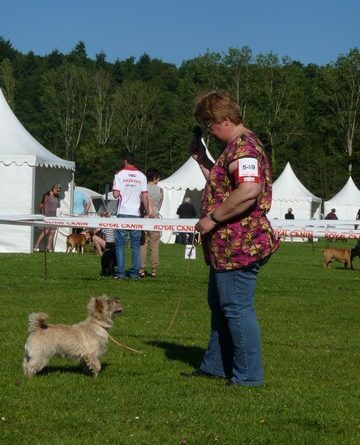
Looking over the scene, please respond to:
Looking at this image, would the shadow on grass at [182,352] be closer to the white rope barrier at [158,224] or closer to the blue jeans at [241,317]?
the blue jeans at [241,317]

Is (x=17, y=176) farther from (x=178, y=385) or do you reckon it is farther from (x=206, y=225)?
(x=206, y=225)

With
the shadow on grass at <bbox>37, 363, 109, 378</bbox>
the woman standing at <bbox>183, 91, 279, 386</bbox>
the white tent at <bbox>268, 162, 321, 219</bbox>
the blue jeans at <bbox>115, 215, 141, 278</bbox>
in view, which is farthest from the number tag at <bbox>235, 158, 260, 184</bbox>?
the white tent at <bbox>268, 162, 321, 219</bbox>

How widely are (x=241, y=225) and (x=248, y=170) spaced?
0.35m

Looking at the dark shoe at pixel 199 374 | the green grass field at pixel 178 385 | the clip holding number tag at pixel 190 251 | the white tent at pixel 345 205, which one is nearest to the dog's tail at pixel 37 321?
the green grass field at pixel 178 385

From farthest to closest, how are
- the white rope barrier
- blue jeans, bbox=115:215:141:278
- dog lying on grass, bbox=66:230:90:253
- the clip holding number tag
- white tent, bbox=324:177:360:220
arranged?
1. white tent, bbox=324:177:360:220
2. dog lying on grass, bbox=66:230:90:253
3. blue jeans, bbox=115:215:141:278
4. the white rope barrier
5. the clip holding number tag

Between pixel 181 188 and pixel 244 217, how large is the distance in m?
29.4

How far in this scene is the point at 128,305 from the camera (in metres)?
10.5

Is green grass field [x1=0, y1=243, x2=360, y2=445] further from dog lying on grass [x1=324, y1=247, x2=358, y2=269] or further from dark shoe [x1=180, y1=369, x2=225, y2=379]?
dog lying on grass [x1=324, y1=247, x2=358, y2=269]

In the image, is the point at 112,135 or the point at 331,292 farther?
the point at 112,135

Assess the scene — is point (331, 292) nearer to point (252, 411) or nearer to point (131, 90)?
point (252, 411)

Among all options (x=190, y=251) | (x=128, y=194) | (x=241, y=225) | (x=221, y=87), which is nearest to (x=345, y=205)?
(x=221, y=87)

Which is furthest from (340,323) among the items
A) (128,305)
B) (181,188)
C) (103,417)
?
(181,188)

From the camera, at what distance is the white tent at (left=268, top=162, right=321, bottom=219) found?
44.0 metres

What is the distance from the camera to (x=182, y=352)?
736 cm
